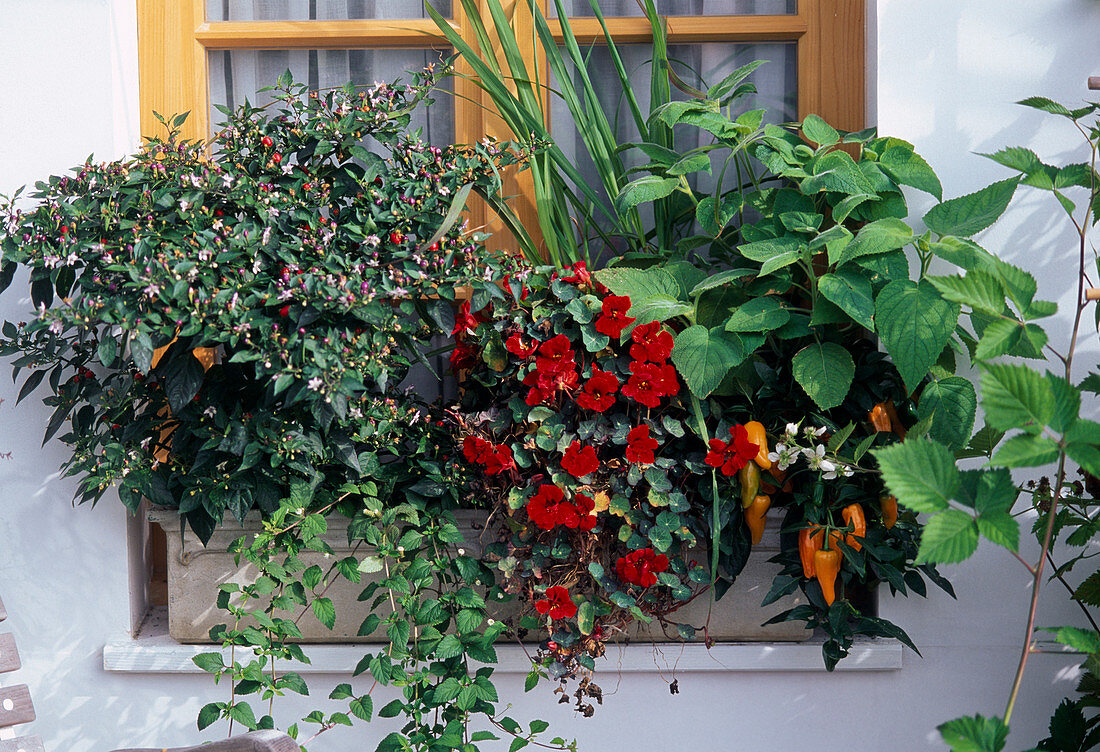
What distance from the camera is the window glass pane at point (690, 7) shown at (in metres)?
1.76

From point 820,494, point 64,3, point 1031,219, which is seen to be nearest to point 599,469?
point 820,494

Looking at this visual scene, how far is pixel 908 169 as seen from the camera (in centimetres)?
145

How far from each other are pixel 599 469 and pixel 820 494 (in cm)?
40

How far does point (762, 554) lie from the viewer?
61.6 inches

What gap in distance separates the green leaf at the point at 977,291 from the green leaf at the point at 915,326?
247mm

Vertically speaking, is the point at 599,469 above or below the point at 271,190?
→ below

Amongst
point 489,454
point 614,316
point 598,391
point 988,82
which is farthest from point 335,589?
point 988,82

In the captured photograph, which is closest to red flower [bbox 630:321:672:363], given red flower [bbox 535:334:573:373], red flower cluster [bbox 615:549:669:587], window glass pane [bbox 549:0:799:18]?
red flower [bbox 535:334:573:373]

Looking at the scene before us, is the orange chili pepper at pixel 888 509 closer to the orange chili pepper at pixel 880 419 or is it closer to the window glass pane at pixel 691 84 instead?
the orange chili pepper at pixel 880 419

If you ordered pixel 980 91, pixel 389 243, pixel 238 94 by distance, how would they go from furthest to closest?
pixel 238 94 < pixel 980 91 < pixel 389 243

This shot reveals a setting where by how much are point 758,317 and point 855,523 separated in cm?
40

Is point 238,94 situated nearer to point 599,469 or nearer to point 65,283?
point 65,283

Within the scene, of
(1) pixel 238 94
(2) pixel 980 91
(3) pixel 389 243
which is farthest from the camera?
(1) pixel 238 94

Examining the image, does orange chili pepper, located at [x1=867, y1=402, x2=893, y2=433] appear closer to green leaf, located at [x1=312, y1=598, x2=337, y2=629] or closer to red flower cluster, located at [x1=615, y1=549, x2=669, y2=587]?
red flower cluster, located at [x1=615, y1=549, x2=669, y2=587]
